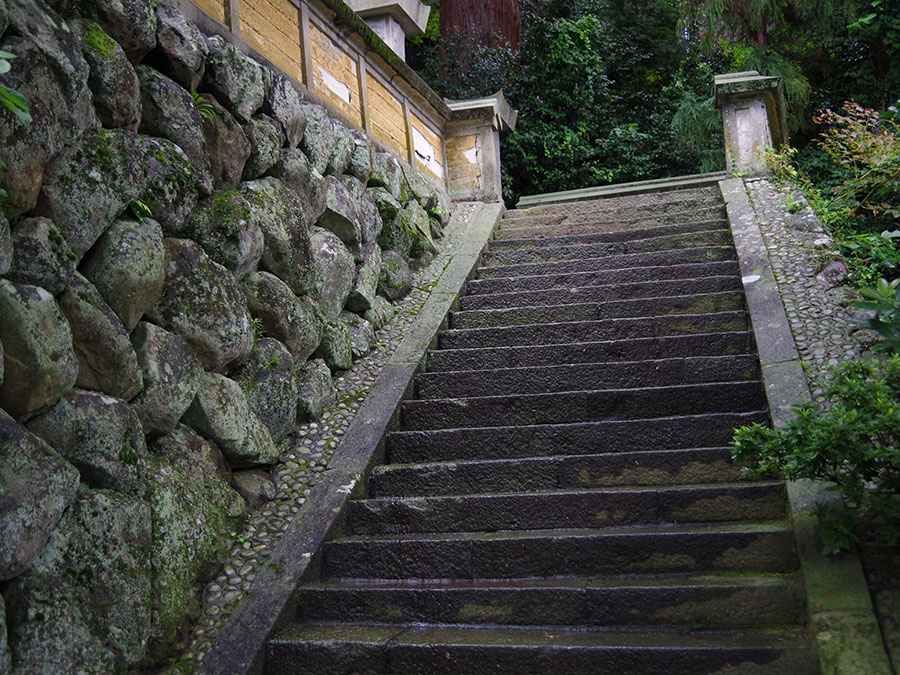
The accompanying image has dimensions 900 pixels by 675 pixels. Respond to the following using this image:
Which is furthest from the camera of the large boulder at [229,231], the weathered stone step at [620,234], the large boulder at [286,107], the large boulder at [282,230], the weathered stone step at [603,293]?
the weathered stone step at [620,234]

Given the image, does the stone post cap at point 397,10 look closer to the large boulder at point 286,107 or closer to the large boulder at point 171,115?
the large boulder at point 286,107

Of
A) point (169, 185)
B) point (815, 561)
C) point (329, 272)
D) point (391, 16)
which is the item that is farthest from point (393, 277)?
point (815, 561)

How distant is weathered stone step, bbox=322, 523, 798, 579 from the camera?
2857 mm

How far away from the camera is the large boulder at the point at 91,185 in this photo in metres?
2.55

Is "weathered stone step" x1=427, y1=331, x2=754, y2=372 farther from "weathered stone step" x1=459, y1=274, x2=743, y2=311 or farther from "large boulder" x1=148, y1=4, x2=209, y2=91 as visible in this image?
"large boulder" x1=148, y1=4, x2=209, y2=91

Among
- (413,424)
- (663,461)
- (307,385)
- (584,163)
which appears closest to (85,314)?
(307,385)

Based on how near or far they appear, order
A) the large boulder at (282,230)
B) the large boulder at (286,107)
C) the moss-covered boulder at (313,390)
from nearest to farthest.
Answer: the large boulder at (282,230)
the moss-covered boulder at (313,390)
the large boulder at (286,107)

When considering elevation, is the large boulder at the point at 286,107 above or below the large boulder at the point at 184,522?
above

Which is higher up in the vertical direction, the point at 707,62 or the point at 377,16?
the point at 377,16

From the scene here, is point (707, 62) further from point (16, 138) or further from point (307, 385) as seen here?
point (16, 138)

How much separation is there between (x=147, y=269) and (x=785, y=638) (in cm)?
259

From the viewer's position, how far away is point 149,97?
10.4 feet

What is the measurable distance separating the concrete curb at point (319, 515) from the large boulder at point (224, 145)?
1.40 meters

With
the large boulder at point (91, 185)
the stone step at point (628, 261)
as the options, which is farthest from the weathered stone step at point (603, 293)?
the large boulder at point (91, 185)
